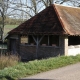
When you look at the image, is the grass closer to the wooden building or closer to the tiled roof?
the wooden building

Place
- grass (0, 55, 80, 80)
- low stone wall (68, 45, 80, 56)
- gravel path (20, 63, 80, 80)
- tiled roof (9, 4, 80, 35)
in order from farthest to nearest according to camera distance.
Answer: low stone wall (68, 45, 80, 56), tiled roof (9, 4, 80, 35), grass (0, 55, 80, 80), gravel path (20, 63, 80, 80)

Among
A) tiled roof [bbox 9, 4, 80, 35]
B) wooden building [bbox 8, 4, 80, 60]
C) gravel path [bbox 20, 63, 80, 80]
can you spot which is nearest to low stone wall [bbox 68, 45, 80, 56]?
wooden building [bbox 8, 4, 80, 60]

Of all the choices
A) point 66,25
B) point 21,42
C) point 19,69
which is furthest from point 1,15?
point 19,69

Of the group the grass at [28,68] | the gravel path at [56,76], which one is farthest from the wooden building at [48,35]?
the gravel path at [56,76]

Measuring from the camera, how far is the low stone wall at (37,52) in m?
23.1

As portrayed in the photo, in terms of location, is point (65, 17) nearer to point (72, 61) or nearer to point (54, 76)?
point (72, 61)

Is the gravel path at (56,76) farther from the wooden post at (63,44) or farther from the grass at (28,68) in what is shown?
the wooden post at (63,44)

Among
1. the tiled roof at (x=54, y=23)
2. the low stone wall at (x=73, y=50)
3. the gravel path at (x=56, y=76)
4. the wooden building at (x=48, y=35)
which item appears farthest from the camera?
the low stone wall at (x=73, y=50)

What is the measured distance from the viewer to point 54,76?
12.3 m

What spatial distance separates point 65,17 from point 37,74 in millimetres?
13152

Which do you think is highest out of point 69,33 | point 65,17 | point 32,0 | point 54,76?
point 32,0

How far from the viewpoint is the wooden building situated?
74.6ft

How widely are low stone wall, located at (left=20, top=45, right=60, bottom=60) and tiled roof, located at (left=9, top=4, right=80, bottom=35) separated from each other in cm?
147

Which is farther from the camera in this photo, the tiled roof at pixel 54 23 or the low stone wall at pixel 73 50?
the low stone wall at pixel 73 50
